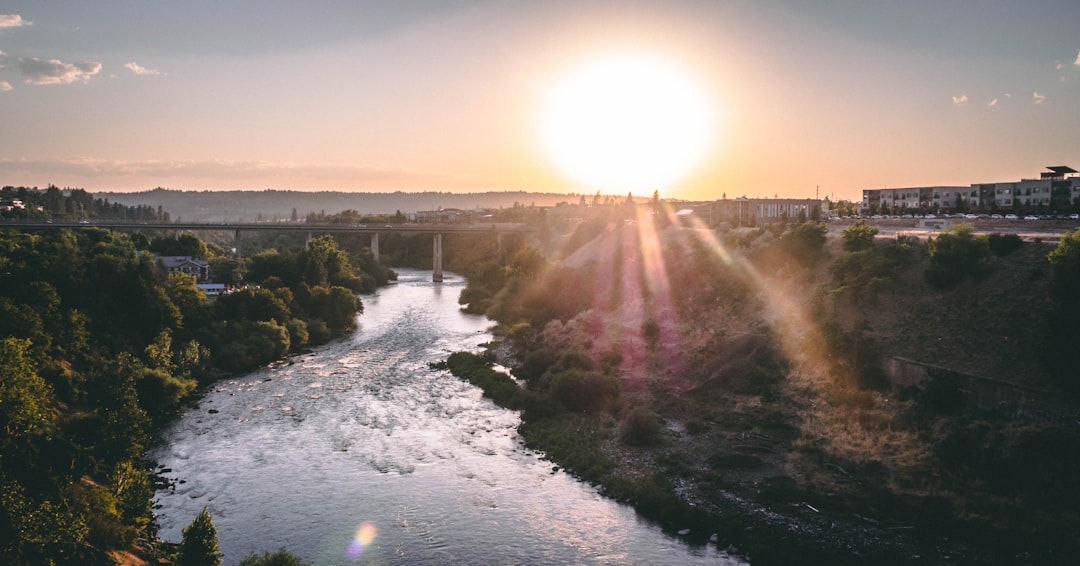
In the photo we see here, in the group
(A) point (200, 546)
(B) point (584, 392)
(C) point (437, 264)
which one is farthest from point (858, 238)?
(C) point (437, 264)

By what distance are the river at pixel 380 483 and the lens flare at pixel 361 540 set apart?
81 millimetres

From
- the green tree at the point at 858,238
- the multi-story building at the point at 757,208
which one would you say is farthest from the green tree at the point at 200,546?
the multi-story building at the point at 757,208

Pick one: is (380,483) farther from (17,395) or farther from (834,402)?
(834,402)

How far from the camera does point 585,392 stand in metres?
40.3

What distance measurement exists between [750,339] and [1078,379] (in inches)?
725

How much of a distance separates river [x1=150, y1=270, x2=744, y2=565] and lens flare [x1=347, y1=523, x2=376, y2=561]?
8cm

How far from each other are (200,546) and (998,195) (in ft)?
344

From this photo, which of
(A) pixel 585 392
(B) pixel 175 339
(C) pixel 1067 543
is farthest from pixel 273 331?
(C) pixel 1067 543

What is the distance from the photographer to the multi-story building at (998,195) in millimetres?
84562

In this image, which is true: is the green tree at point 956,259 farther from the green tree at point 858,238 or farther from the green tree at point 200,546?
the green tree at point 200,546

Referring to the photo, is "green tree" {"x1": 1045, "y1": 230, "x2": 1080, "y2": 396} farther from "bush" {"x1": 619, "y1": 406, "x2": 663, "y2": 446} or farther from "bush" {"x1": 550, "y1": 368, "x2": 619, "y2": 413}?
"bush" {"x1": 550, "y1": 368, "x2": 619, "y2": 413}

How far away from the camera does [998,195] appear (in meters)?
93.1

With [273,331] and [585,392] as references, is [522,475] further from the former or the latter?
[273,331]

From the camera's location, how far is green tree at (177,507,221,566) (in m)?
21.7
